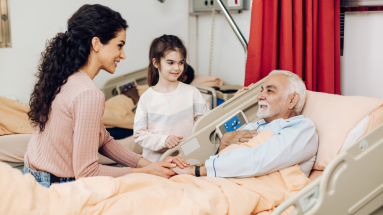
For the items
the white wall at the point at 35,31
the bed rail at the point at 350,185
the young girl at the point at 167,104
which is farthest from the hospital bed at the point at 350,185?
the white wall at the point at 35,31

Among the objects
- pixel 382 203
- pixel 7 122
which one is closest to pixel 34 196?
pixel 382 203

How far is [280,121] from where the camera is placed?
174cm

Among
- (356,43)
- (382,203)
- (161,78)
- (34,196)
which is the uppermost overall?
(356,43)

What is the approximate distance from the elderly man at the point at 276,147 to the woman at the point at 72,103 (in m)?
0.53

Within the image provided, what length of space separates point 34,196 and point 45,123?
1.39 feet

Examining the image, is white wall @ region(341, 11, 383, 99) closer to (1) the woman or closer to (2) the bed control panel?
(2) the bed control panel

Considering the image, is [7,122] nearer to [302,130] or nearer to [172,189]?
[172,189]

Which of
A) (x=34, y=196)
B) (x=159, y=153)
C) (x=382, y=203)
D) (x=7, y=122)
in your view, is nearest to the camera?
(x=34, y=196)

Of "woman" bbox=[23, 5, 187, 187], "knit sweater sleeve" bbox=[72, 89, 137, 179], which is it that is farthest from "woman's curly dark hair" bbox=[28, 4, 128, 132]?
"knit sweater sleeve" bbox=[72, 89, 137, 179]

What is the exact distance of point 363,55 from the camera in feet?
6.98

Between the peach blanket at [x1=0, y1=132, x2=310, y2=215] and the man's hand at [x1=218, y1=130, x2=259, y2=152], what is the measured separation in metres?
0.30

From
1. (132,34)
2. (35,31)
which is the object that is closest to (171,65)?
(132,34)

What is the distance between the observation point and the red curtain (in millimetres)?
2119

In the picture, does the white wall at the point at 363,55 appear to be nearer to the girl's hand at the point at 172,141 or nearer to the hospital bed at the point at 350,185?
the hospital bed at the point at 350,185
